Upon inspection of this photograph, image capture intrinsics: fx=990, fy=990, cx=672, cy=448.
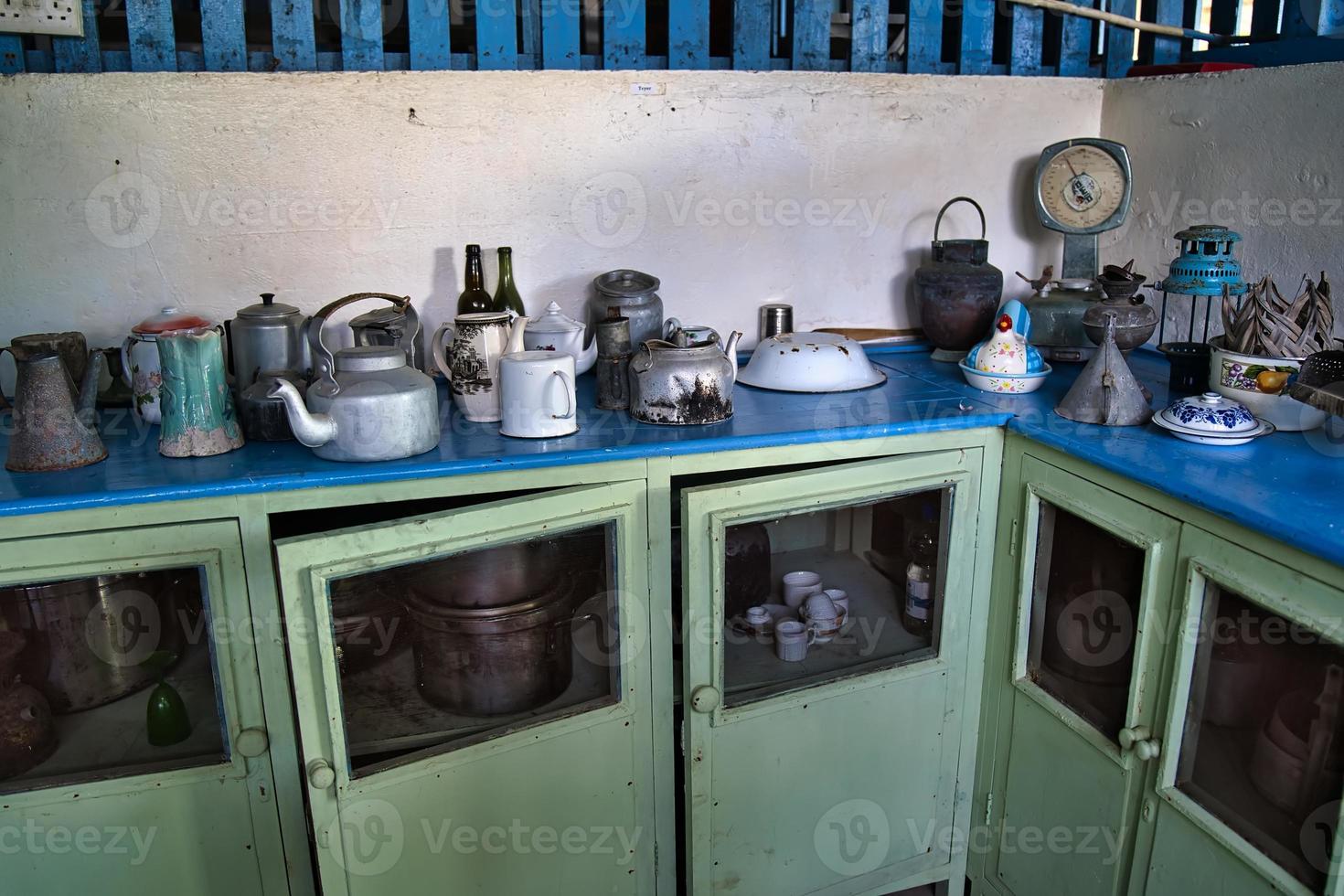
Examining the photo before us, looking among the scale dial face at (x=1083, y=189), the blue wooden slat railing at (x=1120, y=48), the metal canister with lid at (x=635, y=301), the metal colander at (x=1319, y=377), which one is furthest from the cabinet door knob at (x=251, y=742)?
the blue wooden slat railing at (x=1120, y=48)

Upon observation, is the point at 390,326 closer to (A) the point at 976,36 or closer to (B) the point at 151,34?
(B) the point at 151,34

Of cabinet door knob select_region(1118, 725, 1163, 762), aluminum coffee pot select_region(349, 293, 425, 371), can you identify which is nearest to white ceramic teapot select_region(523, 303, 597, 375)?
aluminum coffee pot select_region(349, 293, 425, 371)

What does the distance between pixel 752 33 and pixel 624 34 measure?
Answer: 0.29m

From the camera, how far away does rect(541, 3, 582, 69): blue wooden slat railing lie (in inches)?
80.3

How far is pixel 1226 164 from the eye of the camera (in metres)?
2.08

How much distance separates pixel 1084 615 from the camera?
5.58 ft

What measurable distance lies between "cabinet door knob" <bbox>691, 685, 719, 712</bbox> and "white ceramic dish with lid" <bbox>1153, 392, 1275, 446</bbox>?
0.86m

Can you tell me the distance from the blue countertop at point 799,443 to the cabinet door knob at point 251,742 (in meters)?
0.37

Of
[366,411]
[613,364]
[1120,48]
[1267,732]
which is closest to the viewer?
[1267,732]

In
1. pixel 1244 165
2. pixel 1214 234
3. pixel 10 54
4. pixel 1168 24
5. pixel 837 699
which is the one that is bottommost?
pixel 837 699

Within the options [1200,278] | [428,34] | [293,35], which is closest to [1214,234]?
[1200,278]

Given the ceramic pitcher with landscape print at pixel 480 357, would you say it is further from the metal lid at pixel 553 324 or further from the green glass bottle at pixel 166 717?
the green glass bottle at pixel 166 717

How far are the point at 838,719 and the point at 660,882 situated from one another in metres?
0.44

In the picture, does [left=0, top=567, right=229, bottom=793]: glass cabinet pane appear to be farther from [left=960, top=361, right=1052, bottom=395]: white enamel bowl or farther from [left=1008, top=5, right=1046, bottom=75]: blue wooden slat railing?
[left=1008, top=5, right=1046, bottom=75]: blue wooden slat railing
